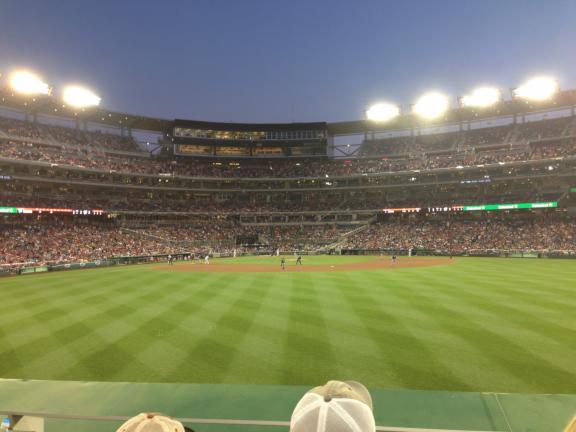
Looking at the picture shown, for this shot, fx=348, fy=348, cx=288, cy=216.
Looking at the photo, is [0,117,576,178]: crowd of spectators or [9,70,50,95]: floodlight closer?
[9,70,50,95]: floodlight

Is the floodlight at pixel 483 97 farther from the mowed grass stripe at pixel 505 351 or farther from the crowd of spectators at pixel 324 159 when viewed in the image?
the mowed grass stripe at pixel 505 351

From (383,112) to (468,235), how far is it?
29784mm

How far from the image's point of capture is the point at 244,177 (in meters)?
76.6

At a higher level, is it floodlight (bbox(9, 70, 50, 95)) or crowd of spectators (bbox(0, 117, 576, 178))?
floodlight (bbox(9, 70, 50, 95))

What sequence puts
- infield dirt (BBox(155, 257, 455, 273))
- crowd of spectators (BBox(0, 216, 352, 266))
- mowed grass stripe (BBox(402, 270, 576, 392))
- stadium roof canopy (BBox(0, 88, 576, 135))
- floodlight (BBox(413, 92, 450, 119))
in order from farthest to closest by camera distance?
floodlight (BBox(413, 92, 450, 119))
stadium roof canopy (BBox(0, 88, 576, 135))
crowd of spectators (BBox(0, 216, 352, 266))
infield dirt (BBox(155, 257, 455, 273))
mowed grass stripe (BBox(402, 270, 576, 392))

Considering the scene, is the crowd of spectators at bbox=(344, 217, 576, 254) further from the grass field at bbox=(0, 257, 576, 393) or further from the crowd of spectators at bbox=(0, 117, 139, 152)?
the crowd of spectators at bbox=(0, 117, 139, 152)

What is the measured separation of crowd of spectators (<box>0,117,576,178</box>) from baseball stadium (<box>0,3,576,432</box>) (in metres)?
0.51

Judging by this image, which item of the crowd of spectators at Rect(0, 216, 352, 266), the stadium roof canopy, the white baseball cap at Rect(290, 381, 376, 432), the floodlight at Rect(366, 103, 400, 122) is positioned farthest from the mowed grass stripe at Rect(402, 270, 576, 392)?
the stadium roof canopy

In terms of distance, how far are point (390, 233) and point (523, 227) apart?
2049cm

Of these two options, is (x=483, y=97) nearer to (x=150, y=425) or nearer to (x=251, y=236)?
(x=251, y=236)

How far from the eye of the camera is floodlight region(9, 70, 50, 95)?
163ft

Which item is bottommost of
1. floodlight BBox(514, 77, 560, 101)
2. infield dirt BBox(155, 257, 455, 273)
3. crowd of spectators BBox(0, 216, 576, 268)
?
infield dirt BBox(155, 257, 455, 273)

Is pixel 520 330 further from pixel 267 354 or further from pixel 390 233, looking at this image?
pixel 390 233

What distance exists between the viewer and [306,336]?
12359mm
